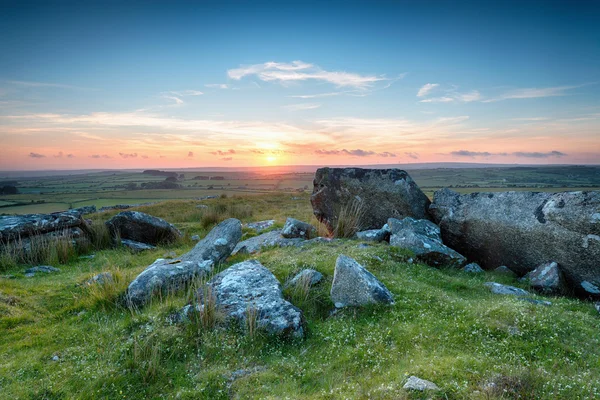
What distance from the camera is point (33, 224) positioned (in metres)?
15.1

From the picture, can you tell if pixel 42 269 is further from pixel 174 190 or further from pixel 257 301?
pixel 174 190

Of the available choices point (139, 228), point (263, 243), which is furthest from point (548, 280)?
point (139, 228)

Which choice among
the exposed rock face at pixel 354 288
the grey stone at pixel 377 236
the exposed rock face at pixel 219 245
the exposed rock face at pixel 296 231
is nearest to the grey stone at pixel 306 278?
the exposed rock face at pixel 354 288

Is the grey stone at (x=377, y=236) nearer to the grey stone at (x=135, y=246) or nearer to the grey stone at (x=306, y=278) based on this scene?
the grey stone at (x=306, y=278)

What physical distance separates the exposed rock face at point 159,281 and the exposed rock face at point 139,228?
8.71 meters

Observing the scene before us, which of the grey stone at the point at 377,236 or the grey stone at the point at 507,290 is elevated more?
the grey stone at the point at 377,236

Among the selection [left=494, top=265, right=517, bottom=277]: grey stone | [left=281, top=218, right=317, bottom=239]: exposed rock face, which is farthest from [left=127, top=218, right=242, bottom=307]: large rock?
[left=494, top=265, right=517, bottom=277]: grey stone

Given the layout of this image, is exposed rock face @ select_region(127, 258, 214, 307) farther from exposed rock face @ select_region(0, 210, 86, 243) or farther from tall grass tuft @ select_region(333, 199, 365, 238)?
exposed rock face @ select_region(0, 210, 86, 243)

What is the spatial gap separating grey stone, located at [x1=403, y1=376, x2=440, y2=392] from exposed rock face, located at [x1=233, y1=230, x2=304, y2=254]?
9004 mm

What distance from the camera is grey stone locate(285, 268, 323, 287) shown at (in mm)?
8625

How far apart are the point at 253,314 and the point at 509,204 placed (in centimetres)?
1011

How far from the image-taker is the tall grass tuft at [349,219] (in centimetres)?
1515

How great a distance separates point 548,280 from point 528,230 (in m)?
1.87

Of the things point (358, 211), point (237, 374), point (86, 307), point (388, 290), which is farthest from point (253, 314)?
point (358, 211)
